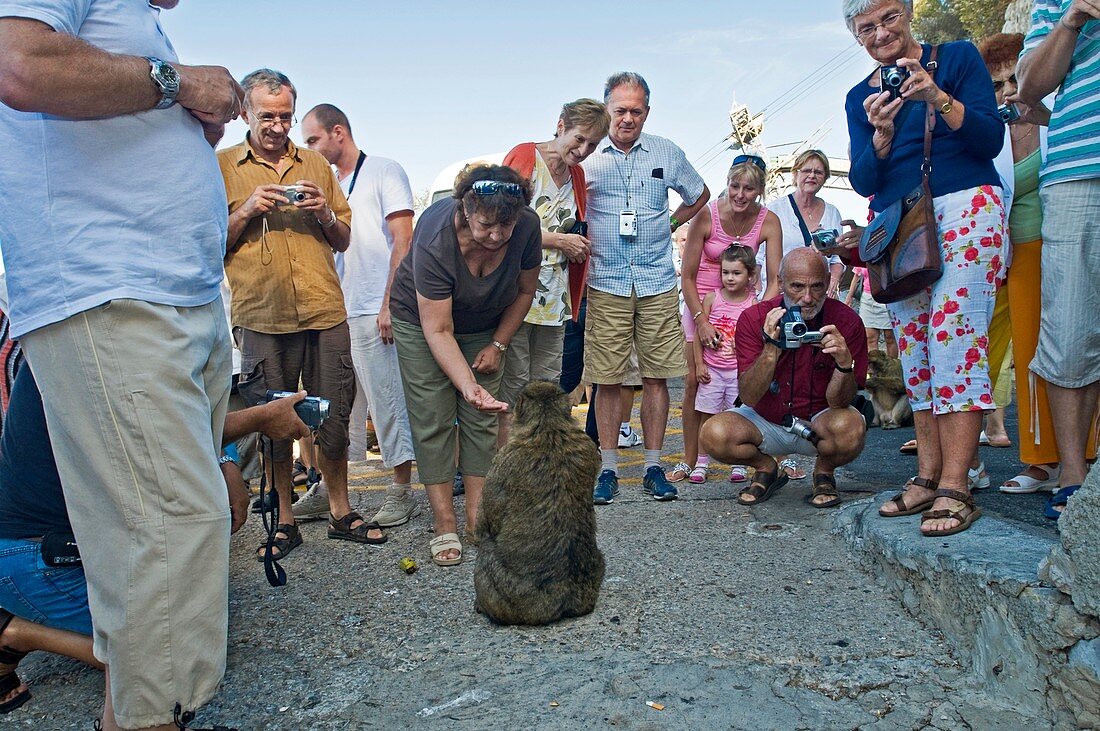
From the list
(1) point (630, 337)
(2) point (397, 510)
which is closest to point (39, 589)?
(2) point (397, 510)

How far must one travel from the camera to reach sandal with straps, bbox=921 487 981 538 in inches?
123

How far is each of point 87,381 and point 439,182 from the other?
33.6ft

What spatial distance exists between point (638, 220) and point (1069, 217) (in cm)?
249

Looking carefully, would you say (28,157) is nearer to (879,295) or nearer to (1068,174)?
(879,295)

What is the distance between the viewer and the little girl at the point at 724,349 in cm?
541

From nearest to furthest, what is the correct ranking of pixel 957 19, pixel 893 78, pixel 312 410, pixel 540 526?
pixel 312 410
pixel 540 526
pixel 893 78
pixel 957 19

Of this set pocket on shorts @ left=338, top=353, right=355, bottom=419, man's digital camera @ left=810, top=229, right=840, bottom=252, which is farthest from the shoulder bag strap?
pocket on shorts @ left=338, top=353, right=355, bottom=419

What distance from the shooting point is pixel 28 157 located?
2004 millimetres

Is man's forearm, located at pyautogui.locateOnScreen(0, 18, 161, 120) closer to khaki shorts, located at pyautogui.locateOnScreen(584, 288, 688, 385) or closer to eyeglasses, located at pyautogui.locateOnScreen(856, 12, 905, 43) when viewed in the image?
eyeglasses, located at pyautogui.locateOnScreen(856, 12, 905, 43)

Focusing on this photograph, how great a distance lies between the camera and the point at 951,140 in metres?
3.37

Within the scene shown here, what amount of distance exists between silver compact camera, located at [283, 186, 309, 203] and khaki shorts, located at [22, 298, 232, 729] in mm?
1978

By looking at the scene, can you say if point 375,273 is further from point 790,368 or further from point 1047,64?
point 1047,64

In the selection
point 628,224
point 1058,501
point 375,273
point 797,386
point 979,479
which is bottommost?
point 979,479

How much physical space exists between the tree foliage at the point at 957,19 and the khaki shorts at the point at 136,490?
2145 cm
